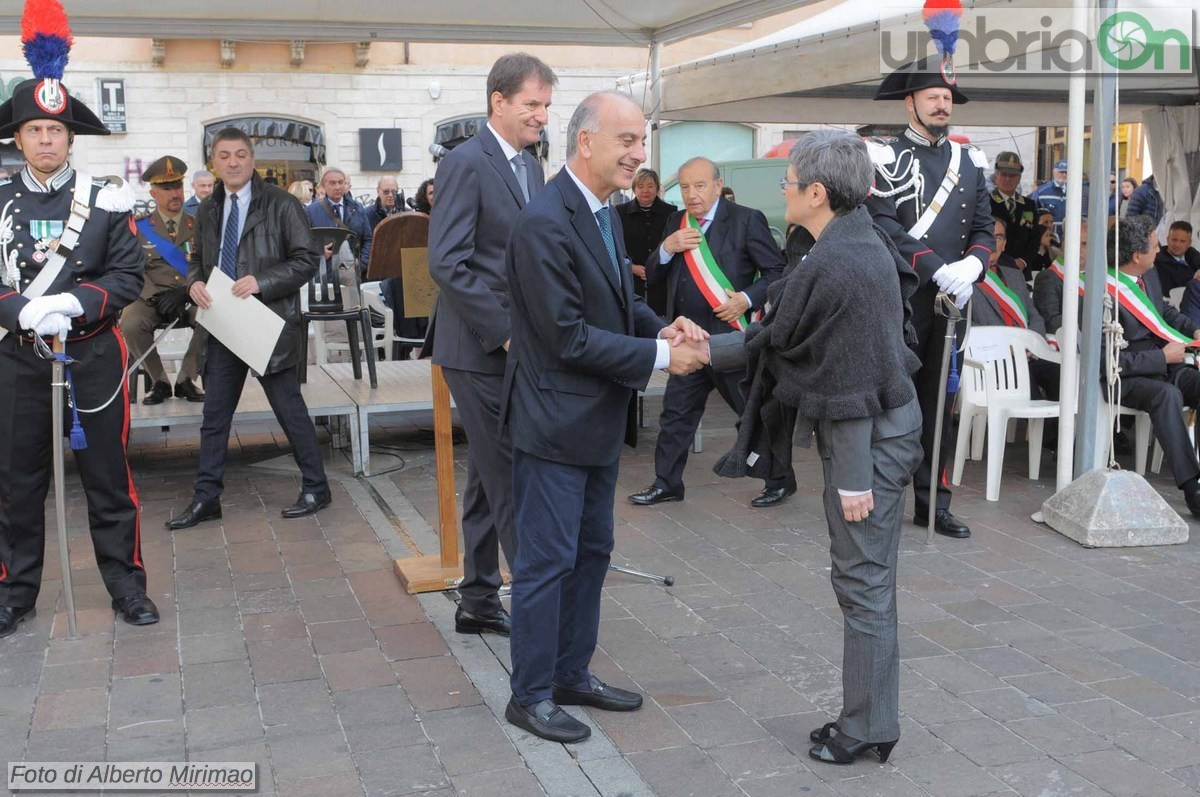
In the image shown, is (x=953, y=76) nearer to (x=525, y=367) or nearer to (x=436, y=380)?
(x=436, y=380)

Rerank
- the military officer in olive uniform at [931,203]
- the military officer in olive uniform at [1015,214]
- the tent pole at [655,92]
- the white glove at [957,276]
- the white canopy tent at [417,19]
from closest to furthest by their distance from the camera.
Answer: the white glove at [957,276], the military officer in olive uniform at [931,203], the white canopy tent at [417,19], the tent pole at [655,92], the military officer in olive uniform at [1015,214]

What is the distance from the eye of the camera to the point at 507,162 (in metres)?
4.09

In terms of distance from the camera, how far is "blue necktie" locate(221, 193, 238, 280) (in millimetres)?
6031

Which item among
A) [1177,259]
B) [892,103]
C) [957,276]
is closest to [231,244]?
[957,276]

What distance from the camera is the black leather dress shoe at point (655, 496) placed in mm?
6418

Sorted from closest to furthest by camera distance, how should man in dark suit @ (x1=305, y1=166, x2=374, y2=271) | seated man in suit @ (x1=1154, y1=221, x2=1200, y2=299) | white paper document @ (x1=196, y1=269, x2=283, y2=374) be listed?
white paper document @ (x1=196, y1=269, x2=283, y2=374) < seated man in suit @ (x1=1154, y1=221, x2=1200, y2=299) < man in dark suit @ (x1=305, y1=166, x2=374, y2=271)

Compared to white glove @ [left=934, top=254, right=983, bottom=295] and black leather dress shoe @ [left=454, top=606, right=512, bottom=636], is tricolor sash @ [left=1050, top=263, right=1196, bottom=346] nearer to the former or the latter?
white glove @ [left=934, top=254, right=983, bottom=295]

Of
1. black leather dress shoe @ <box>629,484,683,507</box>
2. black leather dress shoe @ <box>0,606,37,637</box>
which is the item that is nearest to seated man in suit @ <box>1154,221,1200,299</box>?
black leather dress shoe @ <box>629,484,683,507</box>

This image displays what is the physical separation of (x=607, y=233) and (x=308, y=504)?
333cm

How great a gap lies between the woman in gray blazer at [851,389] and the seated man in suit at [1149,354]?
3.46m

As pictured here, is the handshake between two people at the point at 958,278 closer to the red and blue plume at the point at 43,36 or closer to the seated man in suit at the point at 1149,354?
the seated man in suit at the point at 1149,354

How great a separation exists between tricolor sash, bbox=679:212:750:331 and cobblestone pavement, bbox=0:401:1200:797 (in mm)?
1099

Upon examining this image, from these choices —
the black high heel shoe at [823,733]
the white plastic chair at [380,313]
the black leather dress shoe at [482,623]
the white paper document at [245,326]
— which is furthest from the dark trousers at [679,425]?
the white plastic chair at [380,313]

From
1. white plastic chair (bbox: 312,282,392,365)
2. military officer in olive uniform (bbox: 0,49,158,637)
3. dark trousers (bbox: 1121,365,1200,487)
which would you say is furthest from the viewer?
white plastic chair (bbox: 312,282,392,365)
